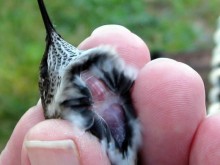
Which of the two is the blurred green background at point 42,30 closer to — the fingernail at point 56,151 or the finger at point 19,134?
the finger at point 19,134

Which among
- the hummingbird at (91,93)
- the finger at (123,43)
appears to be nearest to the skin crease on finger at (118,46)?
the finger at (123,43)

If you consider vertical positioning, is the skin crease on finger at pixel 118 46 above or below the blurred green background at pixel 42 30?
above

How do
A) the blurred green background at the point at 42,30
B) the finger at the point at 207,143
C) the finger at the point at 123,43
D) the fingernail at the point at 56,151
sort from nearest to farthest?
the fingernail at the point at 56,151
the finger at the point at 207,143
the finger at the point at 123,43
the blurred green background at the point at 42,30

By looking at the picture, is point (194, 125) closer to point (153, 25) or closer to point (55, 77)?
point (55, 77)

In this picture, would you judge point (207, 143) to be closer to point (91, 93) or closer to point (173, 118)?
point (173, 118)

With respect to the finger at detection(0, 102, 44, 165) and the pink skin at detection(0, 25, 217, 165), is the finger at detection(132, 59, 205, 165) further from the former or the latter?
the finger at detection(0, 102, 44, 165)

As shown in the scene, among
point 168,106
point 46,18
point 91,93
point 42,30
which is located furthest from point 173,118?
point 42,30
